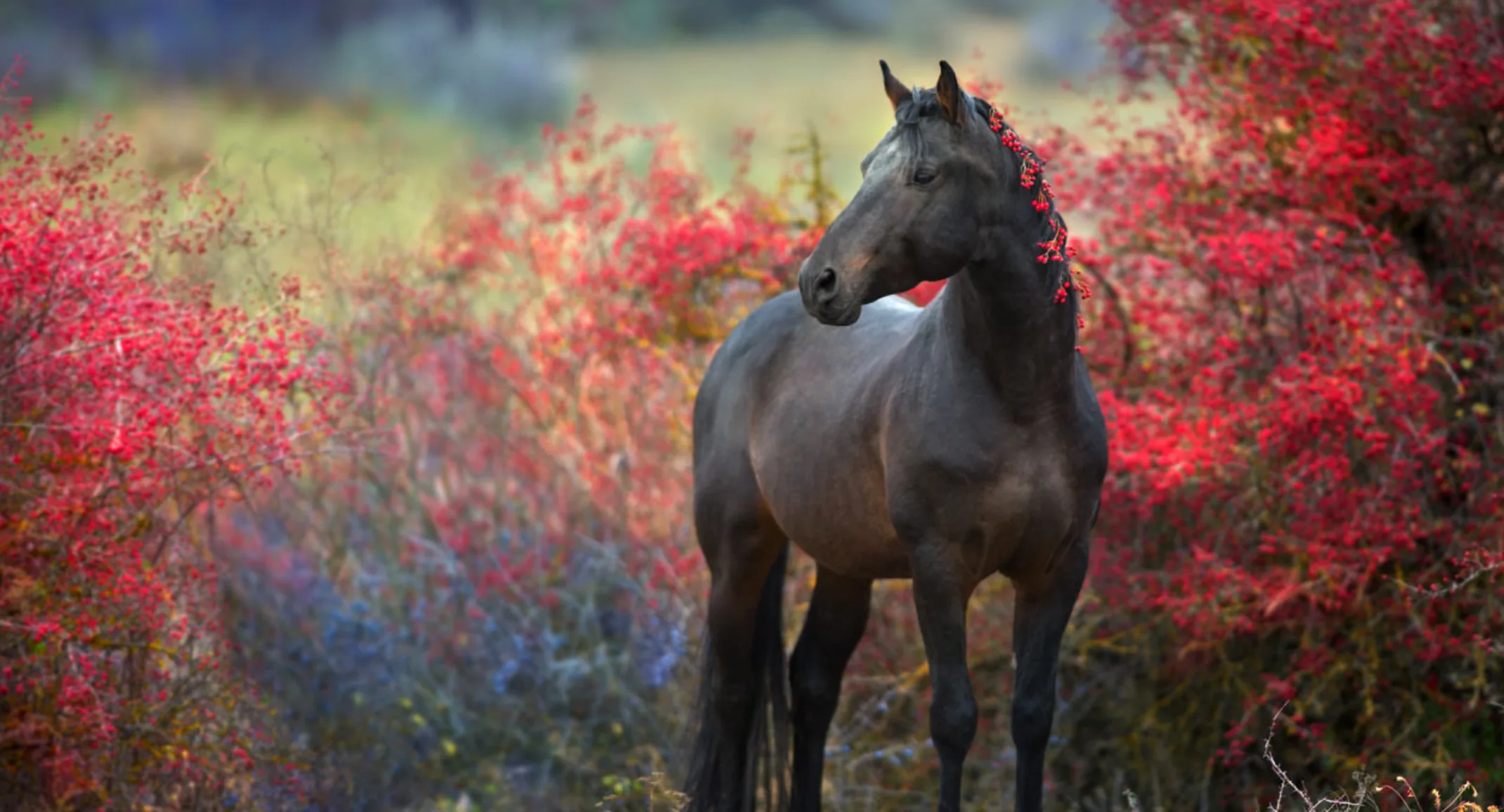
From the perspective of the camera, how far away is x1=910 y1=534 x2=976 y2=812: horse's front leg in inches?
154

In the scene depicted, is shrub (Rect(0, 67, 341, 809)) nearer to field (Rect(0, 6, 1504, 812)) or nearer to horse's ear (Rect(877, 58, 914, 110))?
field (Rect(0, 6, 1504, 812))

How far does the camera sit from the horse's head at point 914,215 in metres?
3.63

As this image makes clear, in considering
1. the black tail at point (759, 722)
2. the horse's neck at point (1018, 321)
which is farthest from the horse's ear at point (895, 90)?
the black tail at point (759, 722)

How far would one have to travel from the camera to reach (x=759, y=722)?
496 centimetres

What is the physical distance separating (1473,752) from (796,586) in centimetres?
298

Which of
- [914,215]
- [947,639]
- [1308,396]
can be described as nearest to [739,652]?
[947,639]

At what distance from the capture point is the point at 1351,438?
19.6 ft

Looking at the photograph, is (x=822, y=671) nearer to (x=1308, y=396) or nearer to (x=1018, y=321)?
(x=1018, y=321)

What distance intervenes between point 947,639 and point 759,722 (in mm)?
1201

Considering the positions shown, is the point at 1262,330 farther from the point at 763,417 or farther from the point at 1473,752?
the point at 763,417

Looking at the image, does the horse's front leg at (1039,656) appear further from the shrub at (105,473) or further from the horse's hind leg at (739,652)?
the shrub at (105,473)

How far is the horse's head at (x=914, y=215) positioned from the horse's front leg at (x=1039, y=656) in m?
0.92

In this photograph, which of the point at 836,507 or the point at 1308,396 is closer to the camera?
the point at 836,507

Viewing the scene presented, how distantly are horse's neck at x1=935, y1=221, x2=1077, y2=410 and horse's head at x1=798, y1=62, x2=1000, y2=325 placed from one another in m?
0.10
